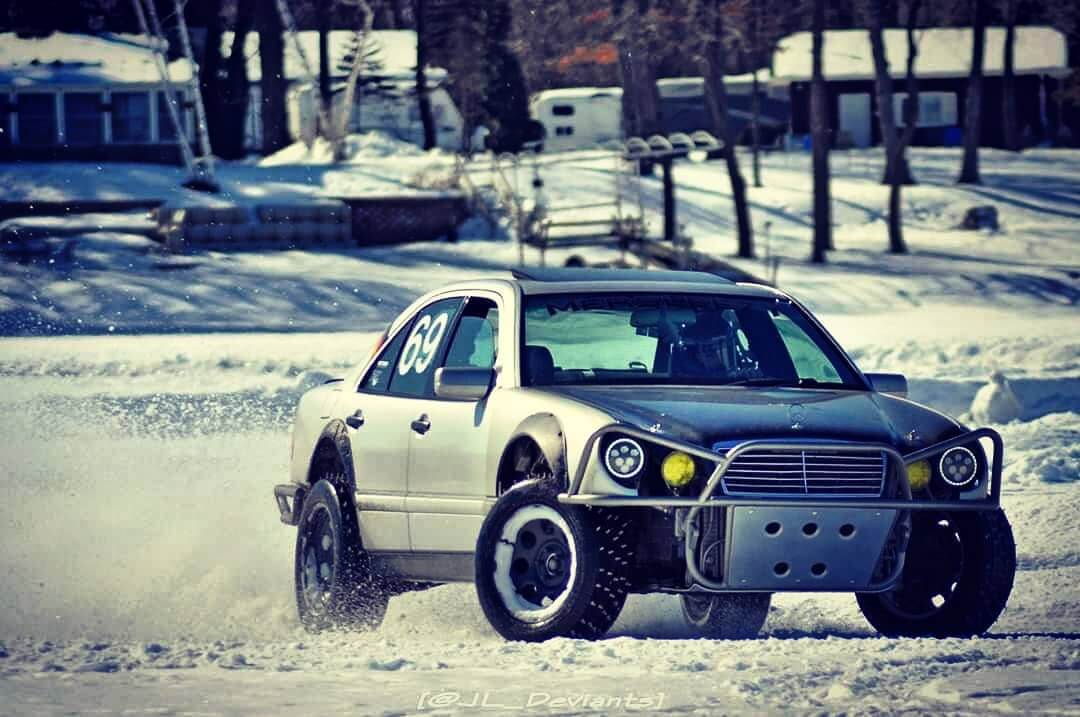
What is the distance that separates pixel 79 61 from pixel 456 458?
168 feet

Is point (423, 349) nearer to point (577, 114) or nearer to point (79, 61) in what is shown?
point (79, 61)

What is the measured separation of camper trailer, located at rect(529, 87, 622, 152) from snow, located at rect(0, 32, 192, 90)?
1379 cm

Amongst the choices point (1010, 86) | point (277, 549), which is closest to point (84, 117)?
point (1010, 86)

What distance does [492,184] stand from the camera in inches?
1887

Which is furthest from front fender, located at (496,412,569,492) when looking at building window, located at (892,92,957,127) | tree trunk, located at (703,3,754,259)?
building window, located at (892,92,957,127)

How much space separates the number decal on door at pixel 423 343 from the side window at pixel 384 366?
67mm

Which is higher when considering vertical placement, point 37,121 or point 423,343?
point 37,121

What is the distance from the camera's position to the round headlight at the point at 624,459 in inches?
305

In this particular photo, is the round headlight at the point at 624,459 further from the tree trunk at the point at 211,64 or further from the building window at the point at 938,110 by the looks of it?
the building window at the point at 938,110

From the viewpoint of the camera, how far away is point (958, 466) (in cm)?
817

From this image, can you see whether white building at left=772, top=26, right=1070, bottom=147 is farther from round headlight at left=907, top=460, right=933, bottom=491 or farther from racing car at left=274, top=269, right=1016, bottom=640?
round headlight at left=907, top=460, right=933, bottom=491

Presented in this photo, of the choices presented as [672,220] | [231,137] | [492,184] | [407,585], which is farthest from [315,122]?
[407,585]

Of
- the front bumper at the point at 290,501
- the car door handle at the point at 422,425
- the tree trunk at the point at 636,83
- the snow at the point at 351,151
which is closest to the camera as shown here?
the car door handle at the point at 422,425

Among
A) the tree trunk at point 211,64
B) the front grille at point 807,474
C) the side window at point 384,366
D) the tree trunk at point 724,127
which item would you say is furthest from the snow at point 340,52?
the front grille at point 807,474
